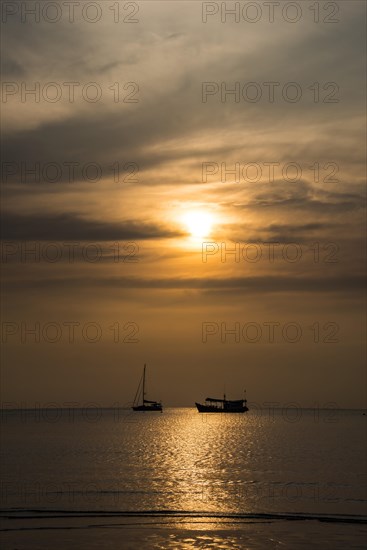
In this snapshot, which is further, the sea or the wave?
the wave

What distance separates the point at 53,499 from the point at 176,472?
36.0m

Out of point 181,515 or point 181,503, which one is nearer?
point 181,515

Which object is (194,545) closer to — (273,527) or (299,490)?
(273,527)

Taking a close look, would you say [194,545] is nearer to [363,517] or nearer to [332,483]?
[363,517]

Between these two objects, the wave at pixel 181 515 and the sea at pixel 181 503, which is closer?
the sea at pixel 181 503

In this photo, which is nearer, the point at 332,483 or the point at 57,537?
the point at 57,537

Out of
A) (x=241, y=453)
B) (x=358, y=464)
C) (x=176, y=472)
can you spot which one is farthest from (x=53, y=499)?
(x=241, y=453)

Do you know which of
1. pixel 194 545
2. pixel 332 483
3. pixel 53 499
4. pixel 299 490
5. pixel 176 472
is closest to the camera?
pixel 194 545

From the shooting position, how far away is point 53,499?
7756cm

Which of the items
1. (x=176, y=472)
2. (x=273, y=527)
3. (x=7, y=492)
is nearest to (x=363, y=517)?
(x=273, y=527)

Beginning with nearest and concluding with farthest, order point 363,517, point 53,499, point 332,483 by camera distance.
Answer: point 363,517, point 53,499, point 332,483

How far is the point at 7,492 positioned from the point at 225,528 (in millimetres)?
30120

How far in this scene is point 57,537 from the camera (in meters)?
57.2

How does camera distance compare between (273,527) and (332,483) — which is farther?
(332,483)
